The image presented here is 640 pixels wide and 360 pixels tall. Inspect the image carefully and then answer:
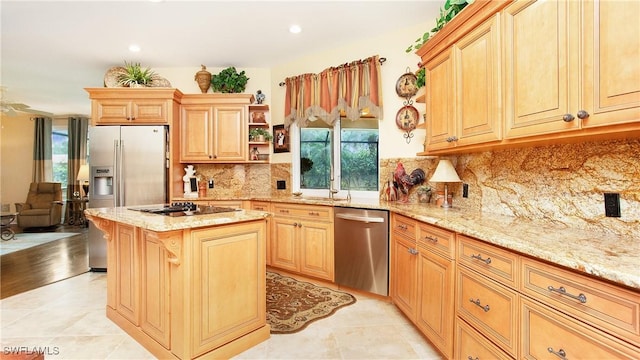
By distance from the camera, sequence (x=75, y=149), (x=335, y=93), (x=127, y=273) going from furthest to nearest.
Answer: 1. (x=75, y=149)
2. (x=335, y=93)
3. (x=127, y=273)

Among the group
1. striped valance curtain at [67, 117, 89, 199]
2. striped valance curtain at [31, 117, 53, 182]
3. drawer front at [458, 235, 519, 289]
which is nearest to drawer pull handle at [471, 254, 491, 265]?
drawer front at [458, 235, 519, 289]

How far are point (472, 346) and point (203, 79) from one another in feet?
13.7

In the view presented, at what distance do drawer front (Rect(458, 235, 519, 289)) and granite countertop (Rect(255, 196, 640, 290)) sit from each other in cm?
5

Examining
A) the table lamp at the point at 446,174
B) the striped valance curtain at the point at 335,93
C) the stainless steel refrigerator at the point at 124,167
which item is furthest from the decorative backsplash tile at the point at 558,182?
the stainless steel refrigerator at the point at 124,167

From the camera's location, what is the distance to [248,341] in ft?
6.89

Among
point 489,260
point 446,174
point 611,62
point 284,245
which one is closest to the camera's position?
point 611,62

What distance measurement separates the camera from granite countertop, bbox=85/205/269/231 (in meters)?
1.72

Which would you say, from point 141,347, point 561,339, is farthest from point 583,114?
point 141,347

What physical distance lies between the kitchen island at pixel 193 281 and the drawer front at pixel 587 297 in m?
1.56

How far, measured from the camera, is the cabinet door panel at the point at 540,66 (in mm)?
1388

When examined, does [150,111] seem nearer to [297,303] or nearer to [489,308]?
[297,303]

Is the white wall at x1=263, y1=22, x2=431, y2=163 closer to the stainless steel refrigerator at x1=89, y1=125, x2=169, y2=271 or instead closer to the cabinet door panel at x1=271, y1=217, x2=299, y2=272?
the cabinet door panel at x1=271, y1=217, x2=299, y2=272

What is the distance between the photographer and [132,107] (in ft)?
12.9

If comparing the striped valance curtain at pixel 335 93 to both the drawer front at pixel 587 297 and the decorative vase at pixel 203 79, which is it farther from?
the drawer front at pixel 587 297
